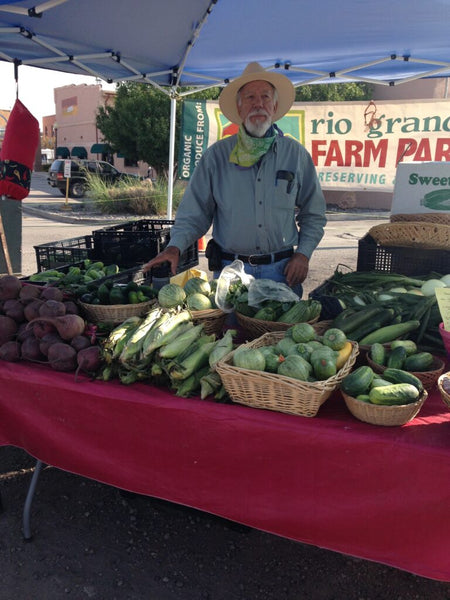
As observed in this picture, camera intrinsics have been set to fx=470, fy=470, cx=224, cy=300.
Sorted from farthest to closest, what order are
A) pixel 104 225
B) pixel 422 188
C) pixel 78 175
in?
1. pixel 78 175
2. pixel 104 225
3. pixel 422 188

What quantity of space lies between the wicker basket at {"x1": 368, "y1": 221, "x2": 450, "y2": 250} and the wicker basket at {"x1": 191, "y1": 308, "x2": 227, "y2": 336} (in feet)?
5.57

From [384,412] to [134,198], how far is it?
1654 cm

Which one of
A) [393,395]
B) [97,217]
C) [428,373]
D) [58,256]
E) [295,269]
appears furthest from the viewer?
[97,217]

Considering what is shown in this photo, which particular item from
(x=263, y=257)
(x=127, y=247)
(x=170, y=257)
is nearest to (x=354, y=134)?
(x=127, y=247)

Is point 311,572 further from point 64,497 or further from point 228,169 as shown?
point 228,169

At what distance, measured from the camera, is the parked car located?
2264cm

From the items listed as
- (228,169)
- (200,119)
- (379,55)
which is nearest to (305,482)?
(228,169)

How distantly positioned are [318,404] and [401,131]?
7.00 metres

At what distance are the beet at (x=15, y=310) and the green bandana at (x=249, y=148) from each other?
1697 millimetres

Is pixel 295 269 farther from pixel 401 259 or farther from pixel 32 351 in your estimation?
pixel 32 351

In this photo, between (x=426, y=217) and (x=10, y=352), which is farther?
(x=426, y=217)

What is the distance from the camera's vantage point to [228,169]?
331 cm

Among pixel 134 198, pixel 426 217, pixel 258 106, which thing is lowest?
pixel 426 217

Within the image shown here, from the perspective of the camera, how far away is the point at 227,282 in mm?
2508
